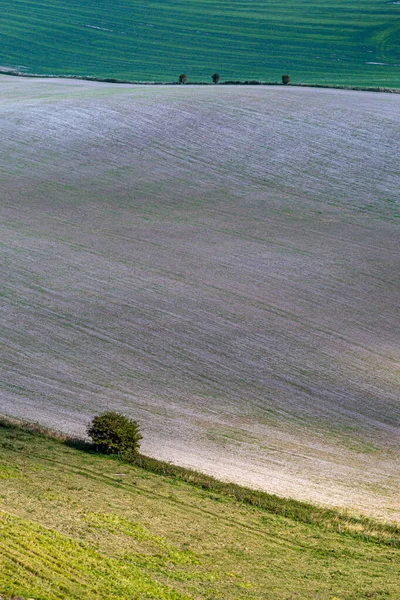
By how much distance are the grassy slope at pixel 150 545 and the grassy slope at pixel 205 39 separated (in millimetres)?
60173

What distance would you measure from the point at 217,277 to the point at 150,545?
68.9ft

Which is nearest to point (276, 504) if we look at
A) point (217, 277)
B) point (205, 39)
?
point (217, 277)

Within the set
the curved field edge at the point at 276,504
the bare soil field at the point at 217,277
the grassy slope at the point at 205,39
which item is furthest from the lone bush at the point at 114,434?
the grassy slope at the point at 205,39

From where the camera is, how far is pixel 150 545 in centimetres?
1878

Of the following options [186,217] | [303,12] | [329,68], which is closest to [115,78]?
[329,68]

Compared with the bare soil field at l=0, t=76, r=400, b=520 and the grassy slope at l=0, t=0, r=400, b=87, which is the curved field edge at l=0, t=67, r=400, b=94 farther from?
the bare soil field at l=0, t=76, r=400, b=520

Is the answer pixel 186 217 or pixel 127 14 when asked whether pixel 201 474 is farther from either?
pixel 127 14

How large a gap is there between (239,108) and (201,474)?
44.1 metres

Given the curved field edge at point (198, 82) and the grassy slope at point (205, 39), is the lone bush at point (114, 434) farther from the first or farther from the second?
the grassy slope at point (205, 39)

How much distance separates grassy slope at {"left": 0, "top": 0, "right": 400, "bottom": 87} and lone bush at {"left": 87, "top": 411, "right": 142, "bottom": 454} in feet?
190

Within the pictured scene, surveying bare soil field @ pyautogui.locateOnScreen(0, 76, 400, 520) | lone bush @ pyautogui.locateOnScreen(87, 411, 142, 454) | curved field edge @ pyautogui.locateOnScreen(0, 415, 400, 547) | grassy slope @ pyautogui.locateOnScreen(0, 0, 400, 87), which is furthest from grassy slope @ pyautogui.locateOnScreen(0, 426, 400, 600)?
grassy slope @ pyautogui.locateOnScreen(0, 0, 400, 87)

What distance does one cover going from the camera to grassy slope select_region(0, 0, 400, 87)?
84.4m

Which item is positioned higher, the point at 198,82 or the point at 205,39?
the point at 205,39

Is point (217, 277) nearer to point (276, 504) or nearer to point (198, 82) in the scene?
point (276, 504)
